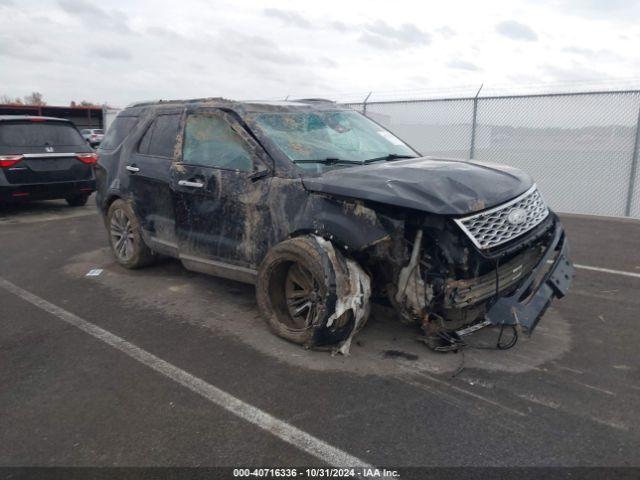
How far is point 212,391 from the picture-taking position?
341 centimetres

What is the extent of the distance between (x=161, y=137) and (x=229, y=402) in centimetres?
314

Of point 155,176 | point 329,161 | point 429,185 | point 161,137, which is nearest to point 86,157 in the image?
point 161,137

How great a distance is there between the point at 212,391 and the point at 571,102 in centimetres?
946

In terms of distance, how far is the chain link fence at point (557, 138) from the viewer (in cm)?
978

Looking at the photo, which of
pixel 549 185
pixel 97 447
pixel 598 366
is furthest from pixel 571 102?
pixel 97 447

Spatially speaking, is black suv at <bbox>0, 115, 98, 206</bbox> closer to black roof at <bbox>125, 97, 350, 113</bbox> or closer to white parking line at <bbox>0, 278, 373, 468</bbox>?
black roof at <bbox>125, 97, 350, 113</bbox>

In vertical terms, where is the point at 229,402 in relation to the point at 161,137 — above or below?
below

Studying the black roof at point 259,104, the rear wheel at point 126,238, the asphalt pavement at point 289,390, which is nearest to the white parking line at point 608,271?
the asphalt pavement at point 289,390

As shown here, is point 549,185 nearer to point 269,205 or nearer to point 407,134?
point 407,134

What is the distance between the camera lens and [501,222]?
11.8ft

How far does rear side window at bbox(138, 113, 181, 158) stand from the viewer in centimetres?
525

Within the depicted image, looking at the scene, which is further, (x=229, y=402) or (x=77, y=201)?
(x=77, y=201)

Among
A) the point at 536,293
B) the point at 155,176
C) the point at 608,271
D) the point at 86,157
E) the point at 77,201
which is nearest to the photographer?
the point at 536,293

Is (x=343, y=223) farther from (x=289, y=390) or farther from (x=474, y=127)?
(x=474, y=127)
